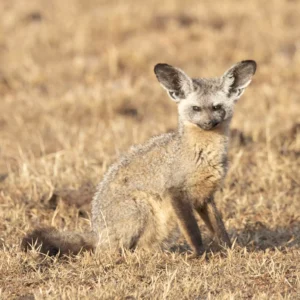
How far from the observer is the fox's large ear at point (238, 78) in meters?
6.02

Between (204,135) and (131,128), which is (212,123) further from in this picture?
(131,128)

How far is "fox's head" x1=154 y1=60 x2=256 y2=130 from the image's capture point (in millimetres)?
5797

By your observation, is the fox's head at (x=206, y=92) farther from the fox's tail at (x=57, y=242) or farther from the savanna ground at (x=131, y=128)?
the fox's tail at (x=57, y=242)

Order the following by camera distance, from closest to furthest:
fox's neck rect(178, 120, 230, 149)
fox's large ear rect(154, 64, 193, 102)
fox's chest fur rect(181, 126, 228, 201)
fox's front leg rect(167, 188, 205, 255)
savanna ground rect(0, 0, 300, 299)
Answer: savanna ground rect(0, 0, 300, 299) < fox's front leg rect(167, 188, 205, 255) < fox's chest fur rect(181, 126, 228, 201) < fox's neck rect(178, 120, 230, 149) < fox's large ear rect(154, 64, 193, 102)

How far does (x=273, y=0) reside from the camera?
1608 cm

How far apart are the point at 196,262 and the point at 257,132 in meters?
3.89

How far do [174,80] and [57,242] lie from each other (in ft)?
5.30

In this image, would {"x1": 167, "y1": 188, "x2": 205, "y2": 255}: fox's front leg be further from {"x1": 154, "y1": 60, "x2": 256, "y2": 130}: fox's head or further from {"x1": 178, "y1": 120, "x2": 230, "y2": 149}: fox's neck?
{"x1": 154, "y1": 60, "x2": 256, "y2": 130}: fox's head

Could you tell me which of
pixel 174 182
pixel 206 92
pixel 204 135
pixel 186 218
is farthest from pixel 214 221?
pixel 206 92

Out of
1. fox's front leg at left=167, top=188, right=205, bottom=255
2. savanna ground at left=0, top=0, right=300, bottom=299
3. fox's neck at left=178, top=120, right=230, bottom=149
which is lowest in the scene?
savanna ground at left=0, top=0, right=300, bottom=299

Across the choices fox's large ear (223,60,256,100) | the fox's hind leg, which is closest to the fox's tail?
the fox's hind leg

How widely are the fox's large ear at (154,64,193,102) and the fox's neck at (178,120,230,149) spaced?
0.29 metres

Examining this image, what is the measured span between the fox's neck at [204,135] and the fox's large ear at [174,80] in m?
0.29

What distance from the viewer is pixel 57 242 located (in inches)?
225
